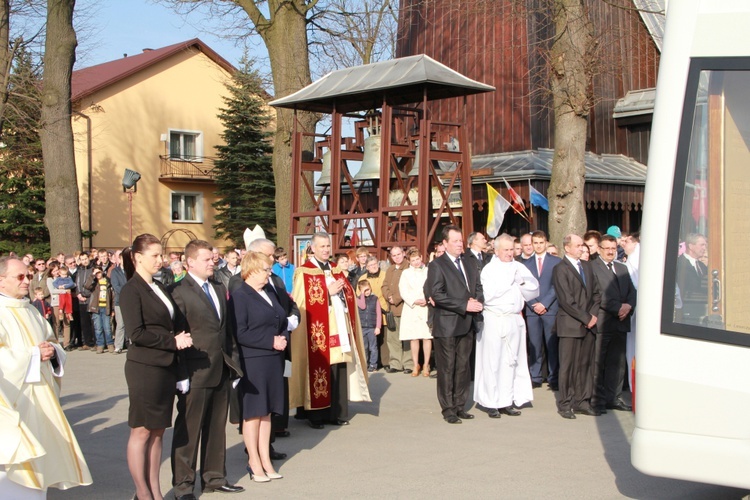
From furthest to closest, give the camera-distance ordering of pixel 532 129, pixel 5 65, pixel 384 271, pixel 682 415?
pixel 532 129
pixel 5 65
pixel 384 271
pixel 682 415

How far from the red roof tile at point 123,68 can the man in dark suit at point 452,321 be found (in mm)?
31708

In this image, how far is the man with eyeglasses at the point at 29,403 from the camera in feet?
19.4

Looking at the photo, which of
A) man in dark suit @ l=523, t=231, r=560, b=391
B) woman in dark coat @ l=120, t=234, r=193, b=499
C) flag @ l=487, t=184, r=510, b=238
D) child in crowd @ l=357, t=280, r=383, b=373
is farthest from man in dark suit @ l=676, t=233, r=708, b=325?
flag @ l=487, t=184, r=510, b=238

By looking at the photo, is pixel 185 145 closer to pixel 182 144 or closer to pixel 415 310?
pixel 182 144

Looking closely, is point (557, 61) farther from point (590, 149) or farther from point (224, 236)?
Result: point (224, 236)

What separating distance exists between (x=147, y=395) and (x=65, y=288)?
1380 centimetres

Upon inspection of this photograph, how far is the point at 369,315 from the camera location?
14.8 metres

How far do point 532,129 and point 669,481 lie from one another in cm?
1693

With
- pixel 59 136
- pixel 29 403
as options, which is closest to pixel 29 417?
pixel 29 403

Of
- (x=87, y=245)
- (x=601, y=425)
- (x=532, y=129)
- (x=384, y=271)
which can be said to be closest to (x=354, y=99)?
(x=384, y=271)

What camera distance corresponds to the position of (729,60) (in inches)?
213

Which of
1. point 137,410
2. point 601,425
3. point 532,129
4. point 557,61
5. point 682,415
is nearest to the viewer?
point 682,415

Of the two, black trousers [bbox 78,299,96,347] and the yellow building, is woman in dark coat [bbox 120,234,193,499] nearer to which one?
black trousers [bbox 78,299,96,347]

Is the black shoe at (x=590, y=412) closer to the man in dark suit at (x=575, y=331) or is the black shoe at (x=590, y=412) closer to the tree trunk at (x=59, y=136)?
the man in dark suit at (x=575, y=331)
